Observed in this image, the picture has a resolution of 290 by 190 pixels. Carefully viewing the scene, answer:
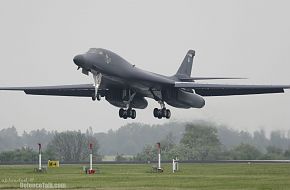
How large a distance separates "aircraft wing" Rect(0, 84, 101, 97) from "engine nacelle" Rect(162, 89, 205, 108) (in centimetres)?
599

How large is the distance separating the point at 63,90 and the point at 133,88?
9.32 m

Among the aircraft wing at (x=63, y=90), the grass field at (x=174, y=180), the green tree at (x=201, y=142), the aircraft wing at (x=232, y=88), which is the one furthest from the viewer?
the green tree at (x=201, y=142)

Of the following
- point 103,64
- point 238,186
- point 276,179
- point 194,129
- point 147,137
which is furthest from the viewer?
point 147,137

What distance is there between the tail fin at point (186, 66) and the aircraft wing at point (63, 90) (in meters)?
7.76

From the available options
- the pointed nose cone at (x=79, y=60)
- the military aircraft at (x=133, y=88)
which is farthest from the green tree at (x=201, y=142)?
the pointed nose cone at (x=79, y=60)

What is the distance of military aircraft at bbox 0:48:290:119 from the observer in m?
50.5

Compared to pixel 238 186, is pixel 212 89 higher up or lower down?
higher up

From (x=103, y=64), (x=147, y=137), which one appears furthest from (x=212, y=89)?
(x=147, y=137)

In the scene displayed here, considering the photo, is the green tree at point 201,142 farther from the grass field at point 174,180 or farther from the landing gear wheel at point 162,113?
the grass field at point 174,180

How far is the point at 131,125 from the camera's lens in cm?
11694

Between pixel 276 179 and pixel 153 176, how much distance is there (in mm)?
7696

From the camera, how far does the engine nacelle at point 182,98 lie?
58.5m

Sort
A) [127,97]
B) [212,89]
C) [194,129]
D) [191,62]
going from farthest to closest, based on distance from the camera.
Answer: [194,129] → [191,62] → [212,89] → [127,97]

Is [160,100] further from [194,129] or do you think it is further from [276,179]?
[194,129]
